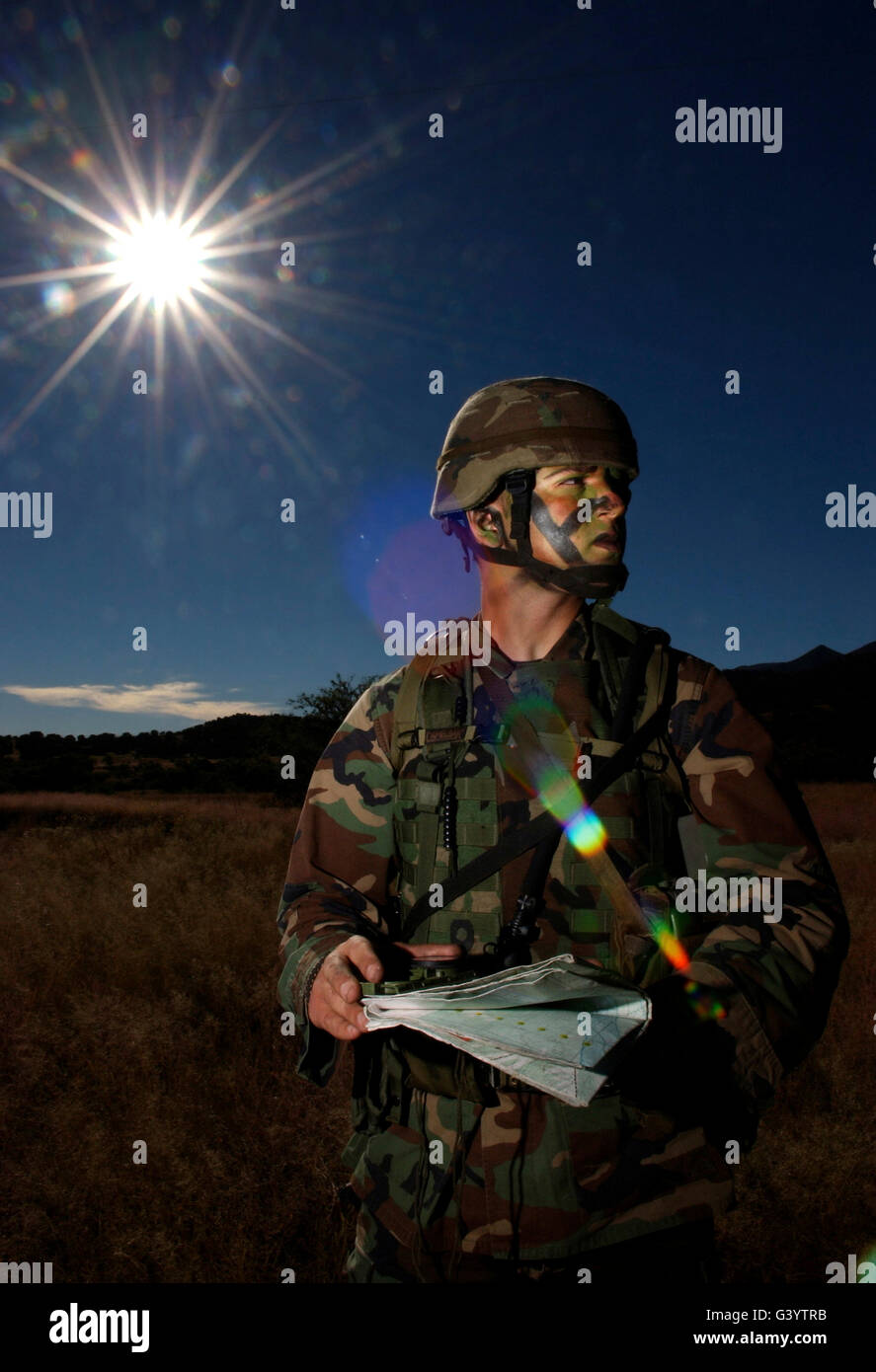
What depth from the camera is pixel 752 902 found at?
5.85ft

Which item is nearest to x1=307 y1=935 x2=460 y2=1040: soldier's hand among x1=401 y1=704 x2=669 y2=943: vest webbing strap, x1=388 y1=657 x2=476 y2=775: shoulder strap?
x1=401 y1=704 x2=669 y2=943: vest webbing strap

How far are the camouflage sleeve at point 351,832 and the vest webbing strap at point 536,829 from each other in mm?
277

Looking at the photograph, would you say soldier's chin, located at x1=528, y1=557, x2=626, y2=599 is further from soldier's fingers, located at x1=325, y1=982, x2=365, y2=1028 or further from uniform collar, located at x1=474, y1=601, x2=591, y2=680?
soldier's fingers, located at x1=325, y1=982, x2=365, y2=1028

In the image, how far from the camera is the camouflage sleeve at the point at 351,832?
2.18 m

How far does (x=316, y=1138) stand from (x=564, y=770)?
3.60 meters

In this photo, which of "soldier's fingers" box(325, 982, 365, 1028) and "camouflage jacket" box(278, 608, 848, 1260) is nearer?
"soldier's fingers" box(325, 982, 365, 1028)

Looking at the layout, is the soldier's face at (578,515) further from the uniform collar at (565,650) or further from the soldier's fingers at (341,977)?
the soldier's fingers at (341,977)

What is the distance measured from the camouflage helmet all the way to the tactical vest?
53cm

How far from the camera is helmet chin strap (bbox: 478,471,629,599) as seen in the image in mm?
2320

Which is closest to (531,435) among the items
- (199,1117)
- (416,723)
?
(416,723)

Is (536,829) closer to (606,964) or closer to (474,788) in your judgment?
(474,788)

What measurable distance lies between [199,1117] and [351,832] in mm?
3426

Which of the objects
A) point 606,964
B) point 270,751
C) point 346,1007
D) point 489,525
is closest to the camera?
point 346,1007

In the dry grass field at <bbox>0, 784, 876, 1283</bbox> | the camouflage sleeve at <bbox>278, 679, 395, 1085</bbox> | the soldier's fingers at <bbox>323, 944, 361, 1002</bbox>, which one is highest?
the camouflage sleeve at <bbox>278, 679, 395, 1085</bbox>
